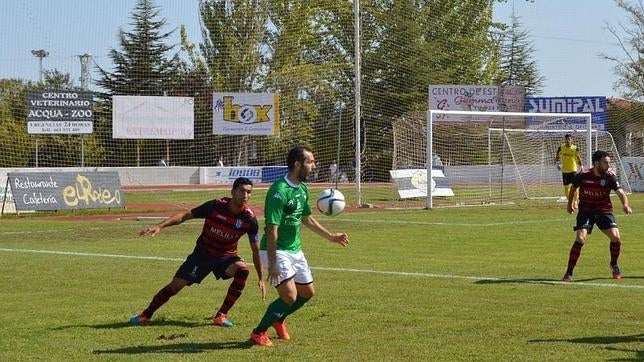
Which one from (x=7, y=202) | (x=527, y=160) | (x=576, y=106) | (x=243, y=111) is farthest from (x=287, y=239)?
(x=576, y=106)

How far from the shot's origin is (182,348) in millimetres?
9711

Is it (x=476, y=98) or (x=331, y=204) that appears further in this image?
(x=476, y=98)

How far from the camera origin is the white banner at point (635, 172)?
49.3 metres

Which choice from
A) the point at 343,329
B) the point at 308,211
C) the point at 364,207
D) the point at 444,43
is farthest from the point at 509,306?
the point at 444,43

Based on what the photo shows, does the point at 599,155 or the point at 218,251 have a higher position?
the point at 599,155

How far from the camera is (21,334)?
10492 millimetres

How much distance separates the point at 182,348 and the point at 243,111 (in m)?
31.8

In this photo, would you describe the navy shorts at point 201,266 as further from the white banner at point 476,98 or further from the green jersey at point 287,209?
the white banner at point 476,98

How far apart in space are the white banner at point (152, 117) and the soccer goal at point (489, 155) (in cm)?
820

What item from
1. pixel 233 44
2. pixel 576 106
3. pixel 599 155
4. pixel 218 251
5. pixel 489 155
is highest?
pixel 233 44

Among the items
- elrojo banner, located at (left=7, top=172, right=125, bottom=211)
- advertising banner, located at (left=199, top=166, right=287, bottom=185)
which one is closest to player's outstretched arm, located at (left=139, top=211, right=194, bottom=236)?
elrojo banner, located at (left=7, top=172, right=125, bottom=211)

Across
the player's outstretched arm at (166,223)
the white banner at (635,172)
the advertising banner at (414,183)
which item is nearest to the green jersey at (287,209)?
the player's outstretched arm at (166,223)

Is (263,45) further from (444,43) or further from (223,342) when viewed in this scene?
(223,342)

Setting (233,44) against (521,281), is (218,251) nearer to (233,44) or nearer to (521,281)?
(521,281)
